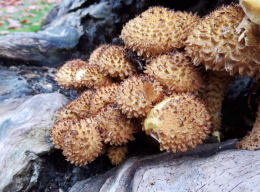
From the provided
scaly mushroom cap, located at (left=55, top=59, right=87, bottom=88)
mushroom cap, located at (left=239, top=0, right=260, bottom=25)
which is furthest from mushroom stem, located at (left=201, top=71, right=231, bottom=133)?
scaly mushroom cap, located at (left=55, top=59, right=87, bottom=88)

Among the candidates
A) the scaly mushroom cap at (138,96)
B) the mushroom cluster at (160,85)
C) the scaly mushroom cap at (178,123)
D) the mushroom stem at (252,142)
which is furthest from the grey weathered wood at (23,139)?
the mushroom stem at (252,142)

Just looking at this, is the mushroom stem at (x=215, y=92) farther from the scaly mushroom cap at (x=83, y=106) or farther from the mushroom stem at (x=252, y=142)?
the scaly mushroom cap at (x=83, y=106)

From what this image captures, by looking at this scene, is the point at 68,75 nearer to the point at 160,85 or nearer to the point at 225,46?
the point at 160,85

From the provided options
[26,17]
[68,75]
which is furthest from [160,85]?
[26,17]

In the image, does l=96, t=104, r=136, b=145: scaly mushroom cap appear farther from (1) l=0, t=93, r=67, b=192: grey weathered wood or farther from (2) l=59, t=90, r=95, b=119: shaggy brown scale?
(1) l=0, t=93, r=67, b=192: grey weathered wood

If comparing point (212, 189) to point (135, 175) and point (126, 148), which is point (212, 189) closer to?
point (135, 175)

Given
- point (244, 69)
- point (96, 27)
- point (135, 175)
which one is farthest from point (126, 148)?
point (96, 27)
